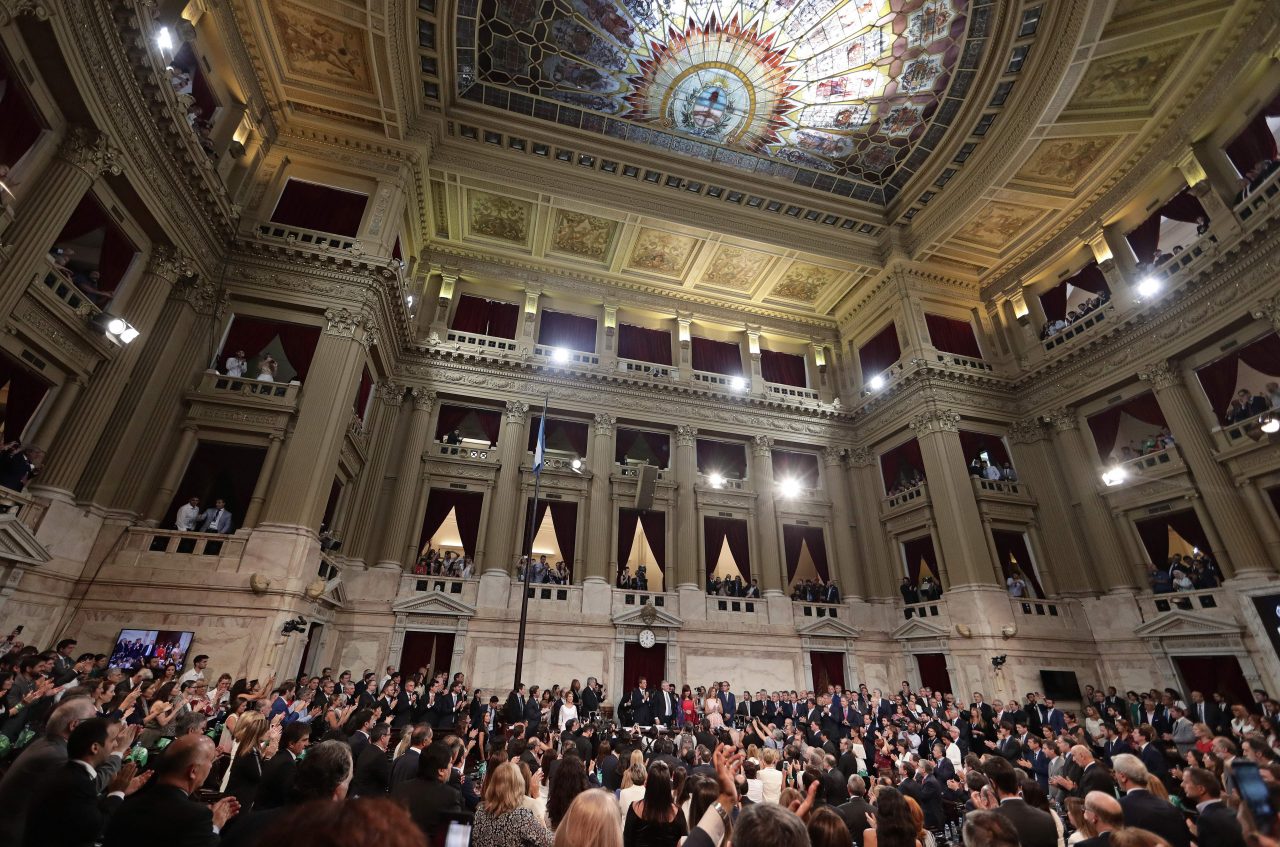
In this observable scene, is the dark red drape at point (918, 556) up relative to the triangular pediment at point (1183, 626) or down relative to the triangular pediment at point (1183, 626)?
up

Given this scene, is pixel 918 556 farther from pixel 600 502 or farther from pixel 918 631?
pixel 600 502

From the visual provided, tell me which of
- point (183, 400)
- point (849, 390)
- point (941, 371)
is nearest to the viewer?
point (183, 400)

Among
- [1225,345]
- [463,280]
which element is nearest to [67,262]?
[463,280]

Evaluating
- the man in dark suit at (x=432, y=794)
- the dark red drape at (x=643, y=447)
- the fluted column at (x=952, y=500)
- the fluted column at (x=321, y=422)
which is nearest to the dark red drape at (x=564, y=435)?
the dark red drape at (x=643, y=447)

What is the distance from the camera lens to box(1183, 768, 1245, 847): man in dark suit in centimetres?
389

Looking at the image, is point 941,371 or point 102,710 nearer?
point 102,710

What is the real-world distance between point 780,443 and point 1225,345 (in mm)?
11815

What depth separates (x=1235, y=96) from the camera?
A: 13.9 m

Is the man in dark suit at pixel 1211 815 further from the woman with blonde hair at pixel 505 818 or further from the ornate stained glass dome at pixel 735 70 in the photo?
the ornate stained glass dome at pixel 735 70

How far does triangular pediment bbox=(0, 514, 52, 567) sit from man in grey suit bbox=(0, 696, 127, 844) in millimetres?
7308

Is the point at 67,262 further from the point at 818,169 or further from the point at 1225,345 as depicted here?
the point at 1225,345

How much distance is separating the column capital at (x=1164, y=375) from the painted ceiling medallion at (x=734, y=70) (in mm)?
8941

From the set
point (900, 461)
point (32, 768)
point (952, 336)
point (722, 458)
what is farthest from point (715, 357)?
point (32, 768)

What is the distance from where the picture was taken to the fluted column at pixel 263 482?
480 inches
